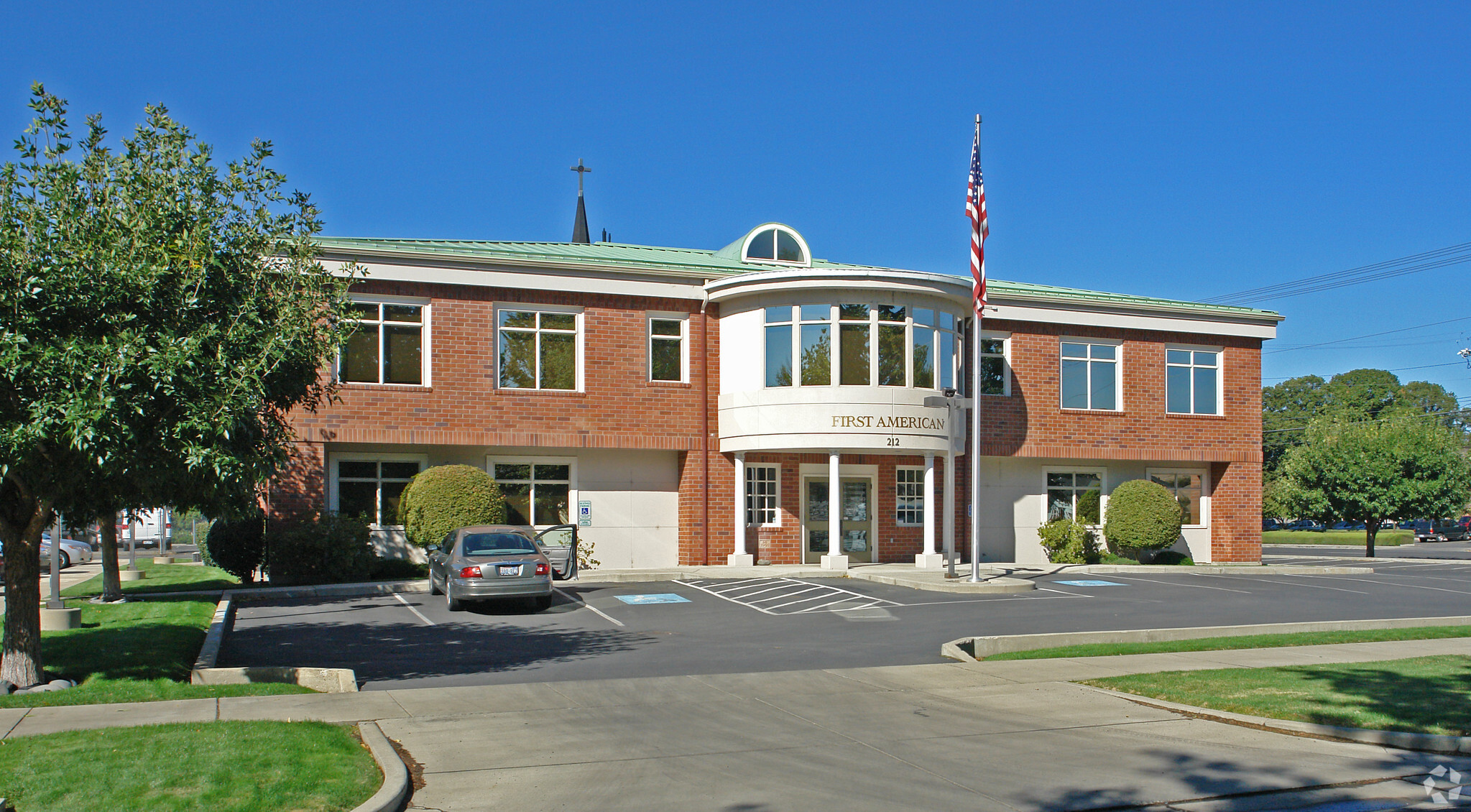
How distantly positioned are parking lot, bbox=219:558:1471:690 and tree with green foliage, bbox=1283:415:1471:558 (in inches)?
573

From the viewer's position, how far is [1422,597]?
22719 millimetres

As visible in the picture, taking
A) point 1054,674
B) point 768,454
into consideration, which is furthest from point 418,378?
point 1054,674

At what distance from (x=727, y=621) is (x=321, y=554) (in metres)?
9.56

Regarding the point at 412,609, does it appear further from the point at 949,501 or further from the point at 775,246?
the point at 775,246

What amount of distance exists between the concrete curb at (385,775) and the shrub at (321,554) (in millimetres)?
14188

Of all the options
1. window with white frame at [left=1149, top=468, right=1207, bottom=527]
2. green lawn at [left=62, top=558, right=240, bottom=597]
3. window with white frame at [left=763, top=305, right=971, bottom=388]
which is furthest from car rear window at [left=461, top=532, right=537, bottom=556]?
window with white frame at [left=1149, top=468, right=1207, bottom=527]

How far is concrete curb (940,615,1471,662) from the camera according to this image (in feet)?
48.1

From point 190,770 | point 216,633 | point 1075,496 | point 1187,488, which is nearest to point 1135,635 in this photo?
point 190,770

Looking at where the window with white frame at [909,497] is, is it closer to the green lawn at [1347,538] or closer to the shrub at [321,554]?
the shrub at [321,554]

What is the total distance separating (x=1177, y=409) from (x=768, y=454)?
1213 cm

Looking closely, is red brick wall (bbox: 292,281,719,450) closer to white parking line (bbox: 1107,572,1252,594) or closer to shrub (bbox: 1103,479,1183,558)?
white parking line (bbox: 1107,572,1252,594)

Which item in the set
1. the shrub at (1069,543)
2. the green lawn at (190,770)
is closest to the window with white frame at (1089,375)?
the shrub at (1069,543)

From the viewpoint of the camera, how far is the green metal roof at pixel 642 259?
83.3 ft

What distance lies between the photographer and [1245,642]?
15.4m
